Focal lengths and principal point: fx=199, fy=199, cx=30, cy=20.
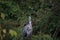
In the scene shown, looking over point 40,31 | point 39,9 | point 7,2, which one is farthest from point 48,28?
point 7,2

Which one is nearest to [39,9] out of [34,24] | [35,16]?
[35,16]

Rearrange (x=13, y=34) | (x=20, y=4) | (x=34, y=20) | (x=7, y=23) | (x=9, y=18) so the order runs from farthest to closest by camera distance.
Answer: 1. (x=20, y=4)
2. (x=9, y=18)
3. (x=34, y=20)
4. (x=7, y=23)
5. (x=13, y=34)

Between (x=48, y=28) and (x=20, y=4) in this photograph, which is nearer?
(x=48, y=28)

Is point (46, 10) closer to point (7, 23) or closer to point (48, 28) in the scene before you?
Answer: point (48, 28)

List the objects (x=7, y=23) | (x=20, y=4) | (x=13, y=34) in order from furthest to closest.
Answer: (x=20, y=4) < (x=7, y=23) < (x=13, y=34)

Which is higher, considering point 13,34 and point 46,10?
point 46,10

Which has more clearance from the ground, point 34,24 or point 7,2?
point 7,2

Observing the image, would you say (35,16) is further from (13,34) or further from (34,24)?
(13,34)

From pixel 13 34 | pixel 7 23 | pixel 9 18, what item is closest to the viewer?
pixel 13 34

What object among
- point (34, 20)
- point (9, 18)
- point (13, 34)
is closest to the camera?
point (13, 34)
